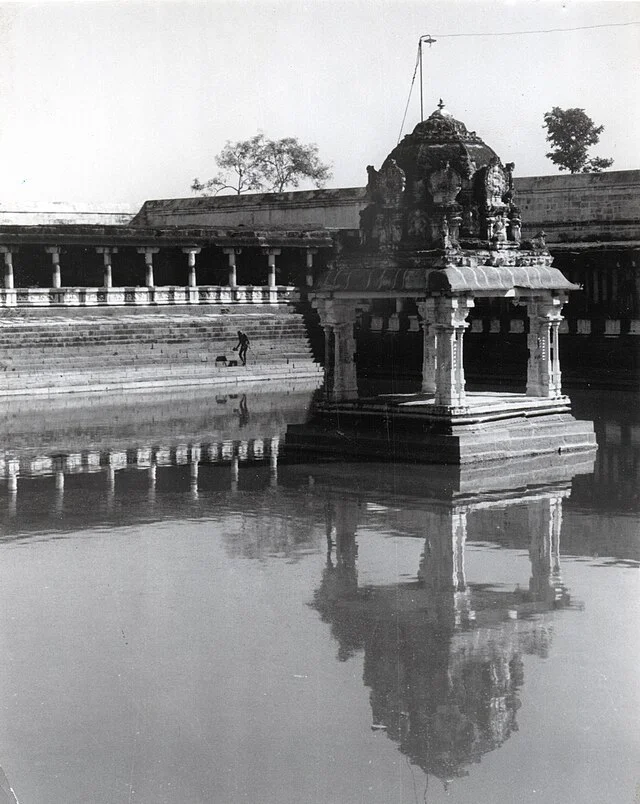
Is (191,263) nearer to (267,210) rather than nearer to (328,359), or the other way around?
(267,210)

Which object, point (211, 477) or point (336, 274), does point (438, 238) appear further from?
point (211, 477)

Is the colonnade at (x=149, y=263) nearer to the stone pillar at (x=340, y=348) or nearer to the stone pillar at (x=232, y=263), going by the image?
the stone pillar at (x=232, y=263)

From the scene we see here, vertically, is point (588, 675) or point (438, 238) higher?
point (438, 238)

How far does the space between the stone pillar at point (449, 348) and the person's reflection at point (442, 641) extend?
14.3ft

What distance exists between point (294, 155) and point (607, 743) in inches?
2258

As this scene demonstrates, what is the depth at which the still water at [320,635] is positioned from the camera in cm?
670

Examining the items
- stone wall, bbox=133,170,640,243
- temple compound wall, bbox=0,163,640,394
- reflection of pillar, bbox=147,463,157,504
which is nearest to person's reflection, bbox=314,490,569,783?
reflection of pillar, bbox=147,463,157,504

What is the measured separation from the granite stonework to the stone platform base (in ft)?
0.06

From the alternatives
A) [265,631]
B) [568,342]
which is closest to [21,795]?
[265,631]

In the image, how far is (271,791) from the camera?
6.43 metres

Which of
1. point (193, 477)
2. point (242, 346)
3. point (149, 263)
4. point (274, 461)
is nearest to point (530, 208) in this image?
point (242, 346)

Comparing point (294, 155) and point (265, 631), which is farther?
point (294, 155)

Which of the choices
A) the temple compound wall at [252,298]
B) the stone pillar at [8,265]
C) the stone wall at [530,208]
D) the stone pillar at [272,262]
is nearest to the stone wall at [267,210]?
the stone wall at [530,208]

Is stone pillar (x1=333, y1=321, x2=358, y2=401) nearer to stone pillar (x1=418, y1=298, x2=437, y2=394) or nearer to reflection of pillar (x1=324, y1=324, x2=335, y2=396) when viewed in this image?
reflection of pillar (x1=324, y1=324, x2=335, y2=396)
